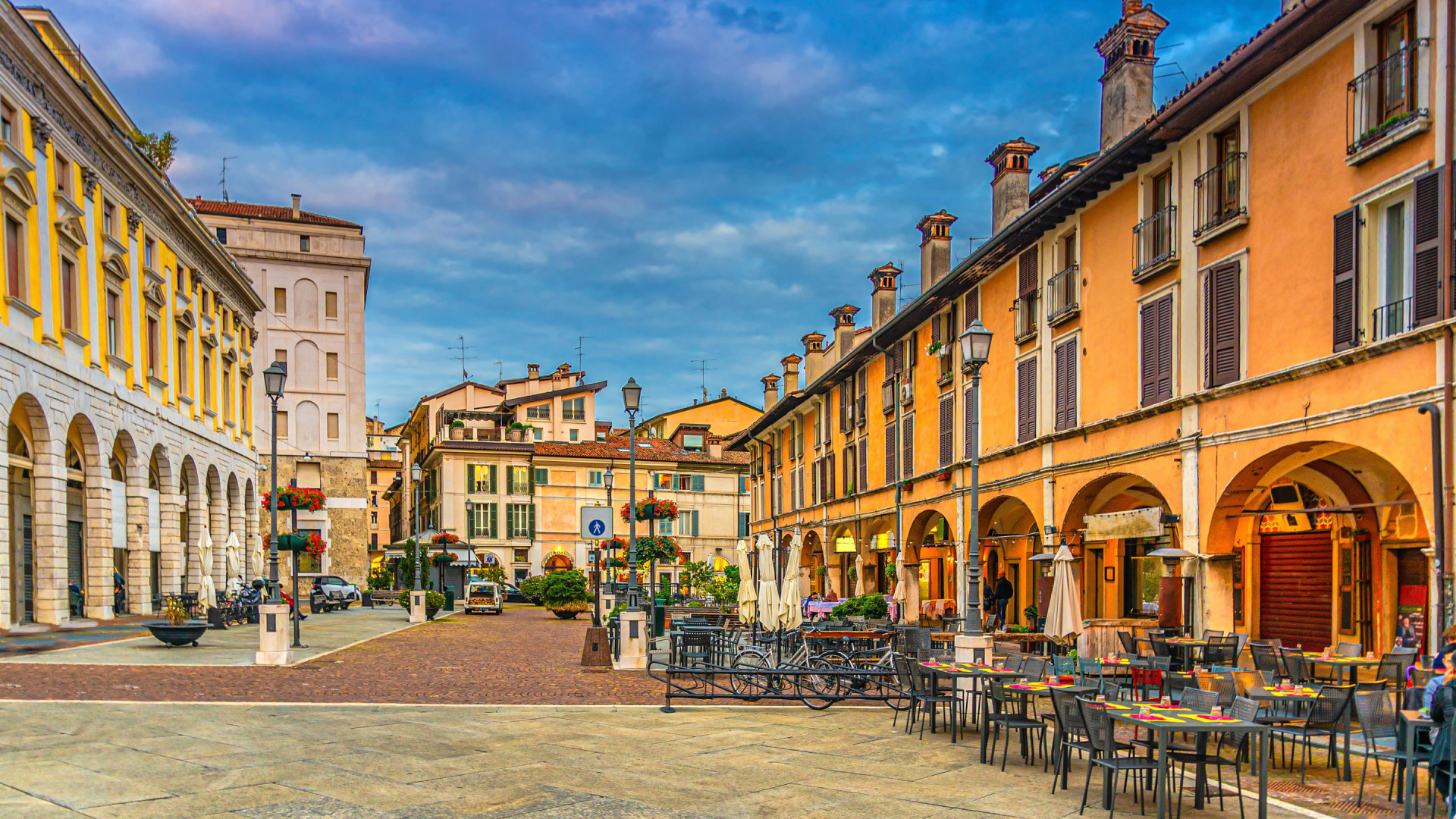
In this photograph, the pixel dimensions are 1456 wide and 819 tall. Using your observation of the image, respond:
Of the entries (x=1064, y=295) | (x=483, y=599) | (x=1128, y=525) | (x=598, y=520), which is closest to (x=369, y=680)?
(x=598, y=520)

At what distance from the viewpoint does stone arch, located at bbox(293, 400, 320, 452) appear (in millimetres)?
58219

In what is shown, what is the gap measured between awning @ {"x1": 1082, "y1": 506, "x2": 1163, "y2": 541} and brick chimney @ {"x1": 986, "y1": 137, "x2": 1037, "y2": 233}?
9.70 metres

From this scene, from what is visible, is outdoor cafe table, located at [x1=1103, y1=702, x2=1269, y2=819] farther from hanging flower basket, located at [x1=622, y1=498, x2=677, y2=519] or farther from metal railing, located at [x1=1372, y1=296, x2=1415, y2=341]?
hanging flower basket, located at [x1=622, y1=498, x2=677, y2=519]

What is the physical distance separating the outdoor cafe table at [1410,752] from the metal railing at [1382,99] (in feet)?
26.6

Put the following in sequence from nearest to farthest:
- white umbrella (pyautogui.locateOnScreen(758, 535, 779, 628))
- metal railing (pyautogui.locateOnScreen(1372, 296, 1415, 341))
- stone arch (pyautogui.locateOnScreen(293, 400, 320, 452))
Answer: metal railing (pyautogui.locateOnScreen(1372, 296, 1415, 341)) → white umbrella (pyautogui.locateOnScreen(758, 535, 779, 628)) → stone arch (pyautogui.locateOnScreen(293, 400, 320, 452))

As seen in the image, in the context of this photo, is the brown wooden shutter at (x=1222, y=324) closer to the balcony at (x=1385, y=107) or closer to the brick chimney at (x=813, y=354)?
the balcony at (x=1385, y=107)

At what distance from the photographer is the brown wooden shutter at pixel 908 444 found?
105 ft

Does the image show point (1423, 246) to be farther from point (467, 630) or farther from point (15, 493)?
point (15, 493)

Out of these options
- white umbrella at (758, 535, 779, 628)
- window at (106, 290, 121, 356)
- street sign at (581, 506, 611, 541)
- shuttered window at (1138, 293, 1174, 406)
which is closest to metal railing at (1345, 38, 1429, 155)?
shuttered window at (1138, 293, 1174, 406)

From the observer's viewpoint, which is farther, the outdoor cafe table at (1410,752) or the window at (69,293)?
the window at (69,293)

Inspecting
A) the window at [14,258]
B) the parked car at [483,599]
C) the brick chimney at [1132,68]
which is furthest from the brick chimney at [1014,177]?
the parked car at [483,599]

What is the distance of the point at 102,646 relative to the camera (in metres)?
20.8

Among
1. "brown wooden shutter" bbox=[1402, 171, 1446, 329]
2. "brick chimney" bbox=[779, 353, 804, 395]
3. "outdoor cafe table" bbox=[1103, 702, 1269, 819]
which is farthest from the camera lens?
"brick chimney" bbox=[779, 353, 804, 395]

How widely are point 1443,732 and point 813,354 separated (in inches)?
1632
